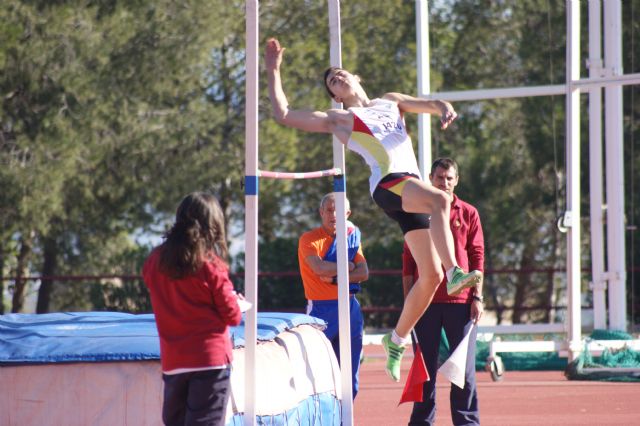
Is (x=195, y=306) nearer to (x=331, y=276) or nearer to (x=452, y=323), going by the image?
(x=452, y=323)

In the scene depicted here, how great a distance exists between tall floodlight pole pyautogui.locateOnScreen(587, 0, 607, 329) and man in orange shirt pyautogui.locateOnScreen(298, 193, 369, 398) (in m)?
5.06

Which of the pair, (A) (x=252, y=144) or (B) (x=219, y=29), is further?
(B) (x=219, y=29)

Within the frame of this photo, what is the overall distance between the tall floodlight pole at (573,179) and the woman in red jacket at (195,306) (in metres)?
7.52

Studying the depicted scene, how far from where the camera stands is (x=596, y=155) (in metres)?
12.8

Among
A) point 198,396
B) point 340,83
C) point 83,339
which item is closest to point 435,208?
point 340,83

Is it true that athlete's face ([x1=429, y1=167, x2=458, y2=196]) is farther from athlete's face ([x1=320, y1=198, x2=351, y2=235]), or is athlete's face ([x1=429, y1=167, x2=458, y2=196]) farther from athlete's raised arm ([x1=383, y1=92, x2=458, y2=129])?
athlete's face ([x1=320, y1=198, x2=351, y2=235])

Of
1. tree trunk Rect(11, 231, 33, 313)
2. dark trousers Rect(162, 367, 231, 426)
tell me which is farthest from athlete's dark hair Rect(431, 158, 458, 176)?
tree trunk Rect(11, 231, 33, 313)

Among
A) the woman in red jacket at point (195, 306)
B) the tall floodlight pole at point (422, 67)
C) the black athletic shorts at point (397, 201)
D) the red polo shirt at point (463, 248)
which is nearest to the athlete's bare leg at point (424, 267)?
the black athletic shorts at point (397, 201)

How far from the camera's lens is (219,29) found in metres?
22.6

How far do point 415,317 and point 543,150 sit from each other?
18.2 m

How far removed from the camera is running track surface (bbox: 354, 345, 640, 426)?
9.38 meters

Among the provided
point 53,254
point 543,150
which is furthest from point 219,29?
point 543,150

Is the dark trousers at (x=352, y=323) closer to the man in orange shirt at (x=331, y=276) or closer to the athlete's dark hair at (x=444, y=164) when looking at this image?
the man in orange shirt at (x=331, y=276)

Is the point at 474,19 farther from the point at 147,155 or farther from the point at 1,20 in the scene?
the point at 1,20
